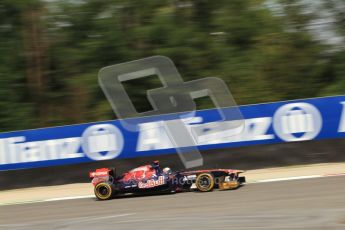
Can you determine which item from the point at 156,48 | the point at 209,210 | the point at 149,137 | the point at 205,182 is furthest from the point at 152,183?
the point at 156,48

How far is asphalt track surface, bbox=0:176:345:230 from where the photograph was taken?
7992mm

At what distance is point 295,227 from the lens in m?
7.33

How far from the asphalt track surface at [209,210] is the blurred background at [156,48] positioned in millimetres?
10035

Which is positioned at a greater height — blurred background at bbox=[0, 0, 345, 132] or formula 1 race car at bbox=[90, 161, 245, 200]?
blurred background at bbox=[0, 0, 345, 132]

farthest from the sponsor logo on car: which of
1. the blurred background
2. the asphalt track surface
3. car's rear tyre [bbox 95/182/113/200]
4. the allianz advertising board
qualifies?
the blurred background

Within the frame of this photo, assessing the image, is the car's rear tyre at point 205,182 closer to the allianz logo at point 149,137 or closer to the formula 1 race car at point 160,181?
the formula 1 race car at point 160,181

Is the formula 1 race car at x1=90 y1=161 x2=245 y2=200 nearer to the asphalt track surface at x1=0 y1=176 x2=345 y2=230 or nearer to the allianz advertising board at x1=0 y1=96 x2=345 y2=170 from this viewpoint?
the asphalt track surface at x1=0 y1=176 x2=345 y2=230

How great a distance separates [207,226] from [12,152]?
28.3 feet

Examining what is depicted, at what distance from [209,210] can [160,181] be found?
2.39m

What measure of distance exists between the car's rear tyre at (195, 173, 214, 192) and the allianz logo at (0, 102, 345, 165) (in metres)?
2.90

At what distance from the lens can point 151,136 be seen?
47.5 feet

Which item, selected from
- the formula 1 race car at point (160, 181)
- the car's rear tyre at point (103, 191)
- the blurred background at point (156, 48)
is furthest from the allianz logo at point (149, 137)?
the blurred background at point (156, 48)

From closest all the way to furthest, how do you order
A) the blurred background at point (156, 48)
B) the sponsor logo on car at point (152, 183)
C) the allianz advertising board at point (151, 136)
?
the sponsor logo on car at point (152, 183)
the allianz advertising board at point (151, 136)
the blurred background at point (156, 48)

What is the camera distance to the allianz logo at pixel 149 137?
1394 centimetres
